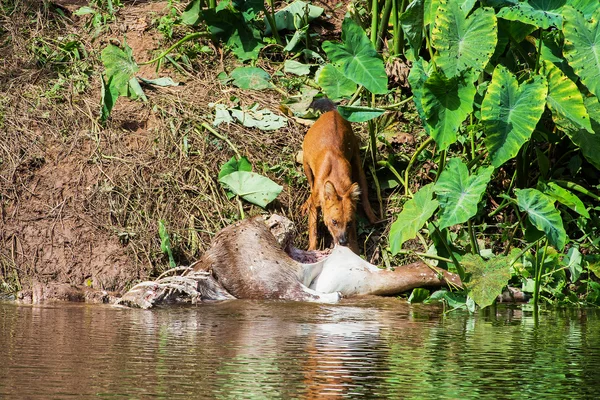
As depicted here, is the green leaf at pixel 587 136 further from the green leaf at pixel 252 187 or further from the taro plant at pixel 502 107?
the green leaf at pixel 252 187

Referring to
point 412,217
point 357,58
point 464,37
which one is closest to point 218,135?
point 357,58

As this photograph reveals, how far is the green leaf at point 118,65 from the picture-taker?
848cm

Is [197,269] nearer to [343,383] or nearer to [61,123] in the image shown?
[61,123]

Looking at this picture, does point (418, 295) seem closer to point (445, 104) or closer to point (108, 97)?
point (445, 104)

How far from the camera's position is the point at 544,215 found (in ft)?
21.3

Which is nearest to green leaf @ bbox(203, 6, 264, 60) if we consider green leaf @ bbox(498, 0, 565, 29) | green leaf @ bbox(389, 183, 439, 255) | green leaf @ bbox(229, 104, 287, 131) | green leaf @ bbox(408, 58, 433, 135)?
green leaf @ bbox(229, 104, 287, 131)

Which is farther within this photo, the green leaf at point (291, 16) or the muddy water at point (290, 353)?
the green leaf at point (291, 16)

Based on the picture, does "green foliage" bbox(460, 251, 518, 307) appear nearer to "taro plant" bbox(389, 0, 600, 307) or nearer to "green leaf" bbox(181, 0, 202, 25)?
"taro plant" bbox(389, 0, 600, 307)

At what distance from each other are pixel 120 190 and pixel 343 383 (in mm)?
5009

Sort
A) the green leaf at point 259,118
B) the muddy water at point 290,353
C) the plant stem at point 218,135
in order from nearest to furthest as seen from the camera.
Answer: the muddy water at point 290,353 → the plant stem at point 218,135 → the green leaf at point 259,118

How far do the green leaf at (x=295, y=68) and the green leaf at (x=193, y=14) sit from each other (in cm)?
113

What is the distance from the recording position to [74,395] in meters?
3.47

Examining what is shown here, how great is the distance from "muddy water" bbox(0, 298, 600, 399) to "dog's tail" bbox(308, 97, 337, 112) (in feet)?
11.0

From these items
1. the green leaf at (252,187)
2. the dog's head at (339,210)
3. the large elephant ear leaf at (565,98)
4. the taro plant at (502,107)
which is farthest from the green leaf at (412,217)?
the green leaf at (252,187)
